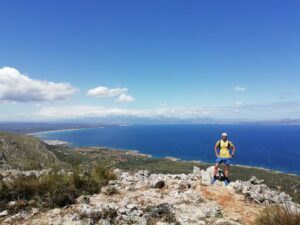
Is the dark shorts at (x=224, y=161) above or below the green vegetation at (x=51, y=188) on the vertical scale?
above

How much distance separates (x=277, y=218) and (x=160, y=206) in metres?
3.19

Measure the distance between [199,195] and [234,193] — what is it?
5.22ft

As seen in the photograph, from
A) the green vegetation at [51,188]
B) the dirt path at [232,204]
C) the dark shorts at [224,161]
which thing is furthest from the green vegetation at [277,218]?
the dark shorts at [224,161]

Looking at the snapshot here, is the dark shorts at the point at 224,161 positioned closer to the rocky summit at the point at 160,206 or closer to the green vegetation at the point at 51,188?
the rocky summit at the point at 160,206

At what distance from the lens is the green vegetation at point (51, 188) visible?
7965mm

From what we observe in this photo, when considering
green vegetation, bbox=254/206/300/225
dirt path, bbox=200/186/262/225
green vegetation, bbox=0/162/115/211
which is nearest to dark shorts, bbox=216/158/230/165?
dirt path, bbox=200/186/262/225

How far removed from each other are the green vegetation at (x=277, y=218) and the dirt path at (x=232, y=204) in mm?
688

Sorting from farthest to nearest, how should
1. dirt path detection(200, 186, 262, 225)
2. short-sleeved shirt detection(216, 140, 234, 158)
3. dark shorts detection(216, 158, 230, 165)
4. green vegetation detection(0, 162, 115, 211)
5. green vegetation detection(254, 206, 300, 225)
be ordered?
1. short-sleeved shirt detection(216, 140, 234, 158)
2. dark shorts detection(216, 158, 230, 165)
3. green vegetation detection(0, 162, 115, 211)
4. dirt path detection(200, 186, 262, 225)
5. green vegetation detection(254, 206, 300, 225)

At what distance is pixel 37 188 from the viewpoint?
28.8 ft

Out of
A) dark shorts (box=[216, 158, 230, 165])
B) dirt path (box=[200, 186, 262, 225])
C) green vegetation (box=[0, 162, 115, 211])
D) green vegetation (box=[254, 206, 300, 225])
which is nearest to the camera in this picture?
green vegetation (box=[254, 206, 300, 225])

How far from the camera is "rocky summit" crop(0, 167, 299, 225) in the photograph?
275 inches

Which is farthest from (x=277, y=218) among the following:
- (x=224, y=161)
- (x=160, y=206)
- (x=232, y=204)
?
(x=224, y=161)

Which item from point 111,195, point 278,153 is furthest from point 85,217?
point 278,153

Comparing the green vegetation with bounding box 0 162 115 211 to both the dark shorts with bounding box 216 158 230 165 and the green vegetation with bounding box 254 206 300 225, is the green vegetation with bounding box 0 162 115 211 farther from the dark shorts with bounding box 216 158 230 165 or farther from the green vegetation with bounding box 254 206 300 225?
the dark shorts with bounding box 216 158 230 165
